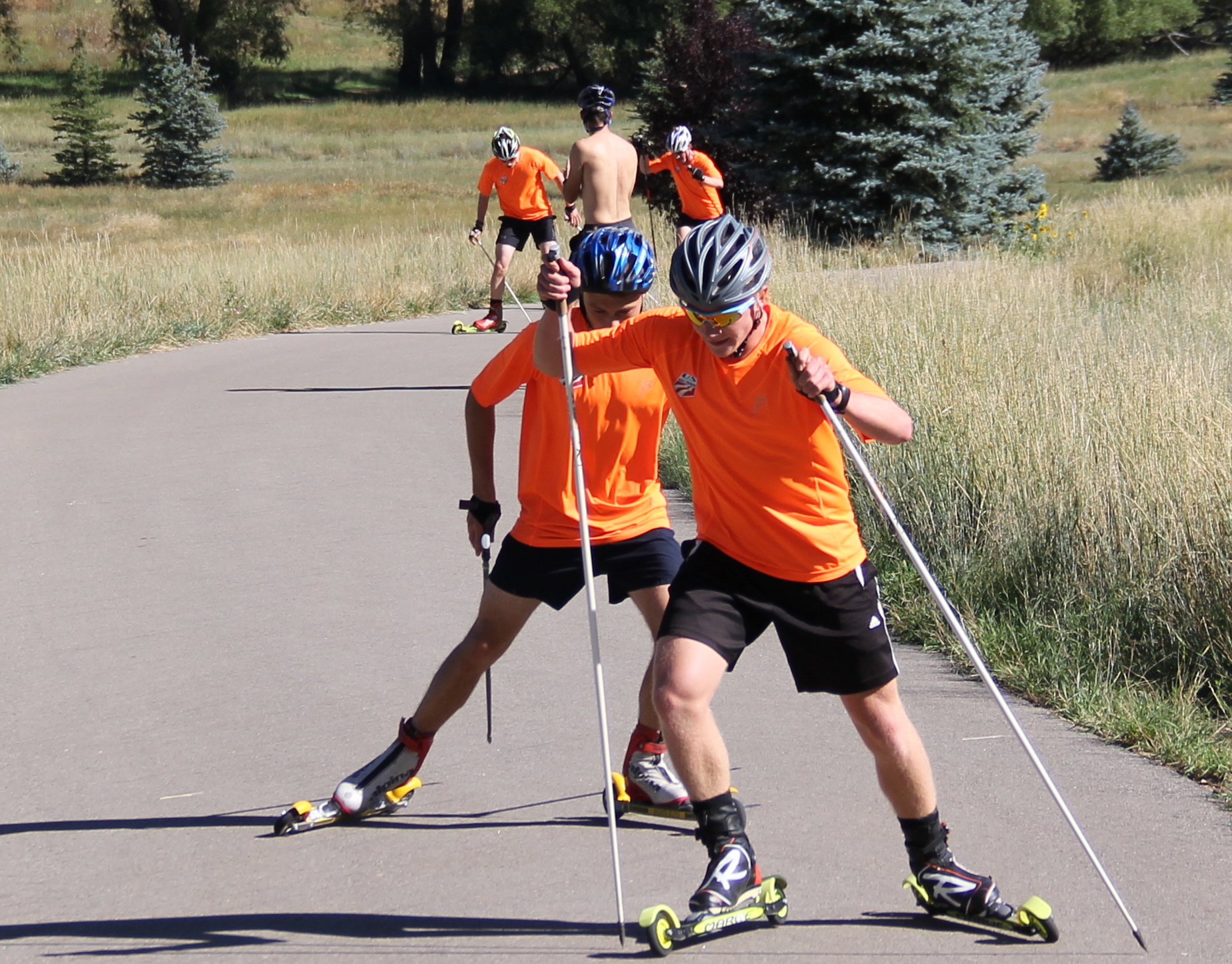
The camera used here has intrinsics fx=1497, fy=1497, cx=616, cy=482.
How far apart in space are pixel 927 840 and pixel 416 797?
1743 mm

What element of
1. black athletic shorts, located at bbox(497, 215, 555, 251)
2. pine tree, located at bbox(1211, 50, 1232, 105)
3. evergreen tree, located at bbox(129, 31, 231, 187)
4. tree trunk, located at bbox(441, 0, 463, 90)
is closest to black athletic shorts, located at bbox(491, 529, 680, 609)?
black athletic shorts, located at bbox(497, 215, 555, 251)

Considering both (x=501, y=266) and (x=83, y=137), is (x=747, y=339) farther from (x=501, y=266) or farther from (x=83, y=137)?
(x=83, y=137)

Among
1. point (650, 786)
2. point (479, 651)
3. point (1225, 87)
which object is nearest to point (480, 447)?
point (479, 651)

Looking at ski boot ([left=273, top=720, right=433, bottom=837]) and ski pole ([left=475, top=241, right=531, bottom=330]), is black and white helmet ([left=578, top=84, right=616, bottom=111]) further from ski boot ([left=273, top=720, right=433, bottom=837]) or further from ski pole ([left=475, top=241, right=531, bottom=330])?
ski boot ([left=273, top=720, right=433, bottom=837])

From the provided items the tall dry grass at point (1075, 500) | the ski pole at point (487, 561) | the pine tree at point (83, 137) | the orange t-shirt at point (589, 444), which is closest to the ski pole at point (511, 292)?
the tall dry grass at point (1075, 500)

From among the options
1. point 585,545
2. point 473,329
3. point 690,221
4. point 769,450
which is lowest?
point 473,329

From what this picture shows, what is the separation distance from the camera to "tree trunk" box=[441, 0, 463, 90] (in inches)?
3194

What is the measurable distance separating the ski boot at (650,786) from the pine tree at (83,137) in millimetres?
49755

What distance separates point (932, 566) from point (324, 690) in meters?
2.76

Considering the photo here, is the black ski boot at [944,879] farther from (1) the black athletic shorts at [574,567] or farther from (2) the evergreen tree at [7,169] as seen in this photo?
(2) the evergreen tree at [7,169]

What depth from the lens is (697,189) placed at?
517 inches

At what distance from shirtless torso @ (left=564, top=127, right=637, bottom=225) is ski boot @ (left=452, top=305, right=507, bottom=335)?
14.4 ft

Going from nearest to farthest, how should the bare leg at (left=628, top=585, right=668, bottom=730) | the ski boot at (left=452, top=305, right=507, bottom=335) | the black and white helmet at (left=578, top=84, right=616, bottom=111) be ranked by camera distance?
the bare leg at (left=628, top=585, right=668, bottom=730)
the black and white helmet at (left=578, top=84, right=616, bottom=111)
the ski boot at (left=452, top=305, right=507, bottom=335)

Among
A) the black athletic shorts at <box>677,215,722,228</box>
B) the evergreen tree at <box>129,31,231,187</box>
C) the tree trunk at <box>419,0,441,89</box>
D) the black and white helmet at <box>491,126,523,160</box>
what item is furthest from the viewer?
the tree trunk at <box>419,0,441,89</box>
